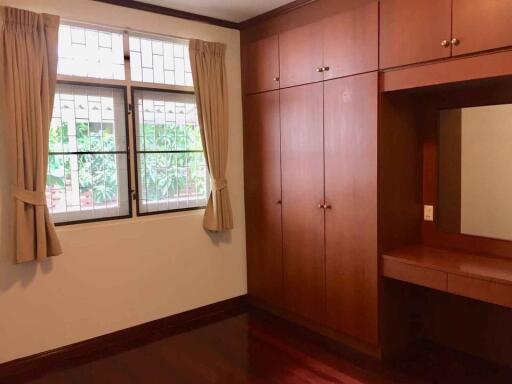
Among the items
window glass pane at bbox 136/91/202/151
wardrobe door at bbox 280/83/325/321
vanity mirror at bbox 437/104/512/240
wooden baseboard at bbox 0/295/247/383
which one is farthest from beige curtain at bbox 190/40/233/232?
vanity mirror at bbox 437/104/512/240

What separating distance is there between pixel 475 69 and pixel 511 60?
175 mm

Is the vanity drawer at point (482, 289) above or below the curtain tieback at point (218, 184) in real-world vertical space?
below

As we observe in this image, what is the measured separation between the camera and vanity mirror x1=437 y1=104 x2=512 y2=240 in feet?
8.69

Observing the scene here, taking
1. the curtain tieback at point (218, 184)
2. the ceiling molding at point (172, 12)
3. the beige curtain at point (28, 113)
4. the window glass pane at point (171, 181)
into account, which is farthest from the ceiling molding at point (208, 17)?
the curtain tieback at point (218, 184)

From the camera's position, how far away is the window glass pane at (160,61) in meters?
3.28

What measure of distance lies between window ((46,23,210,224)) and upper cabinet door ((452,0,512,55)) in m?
2.03

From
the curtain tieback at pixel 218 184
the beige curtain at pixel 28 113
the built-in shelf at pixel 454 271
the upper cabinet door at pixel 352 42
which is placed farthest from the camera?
the curtain tieback at pixel 218 184

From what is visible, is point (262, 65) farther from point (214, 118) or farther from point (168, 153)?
point (168, 153)

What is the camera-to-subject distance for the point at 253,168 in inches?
149

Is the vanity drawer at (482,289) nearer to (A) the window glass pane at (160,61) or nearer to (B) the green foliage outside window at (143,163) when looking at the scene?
(B) the green foliage outside window at (143,163)

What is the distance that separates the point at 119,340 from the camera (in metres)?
3.27

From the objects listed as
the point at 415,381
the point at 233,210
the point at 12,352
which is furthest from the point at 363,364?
the point at 12,352

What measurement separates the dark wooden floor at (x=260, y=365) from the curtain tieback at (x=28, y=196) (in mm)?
1133

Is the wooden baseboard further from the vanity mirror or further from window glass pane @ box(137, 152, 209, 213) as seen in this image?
the vanity mirror
